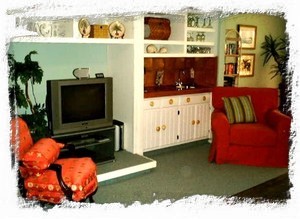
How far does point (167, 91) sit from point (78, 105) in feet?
4.33

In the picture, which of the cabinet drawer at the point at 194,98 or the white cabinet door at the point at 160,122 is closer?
the white cabinet door at the point at 160,122

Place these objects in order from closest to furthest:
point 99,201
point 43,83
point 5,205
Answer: point 5,205 → point 99,201 → point 43,83

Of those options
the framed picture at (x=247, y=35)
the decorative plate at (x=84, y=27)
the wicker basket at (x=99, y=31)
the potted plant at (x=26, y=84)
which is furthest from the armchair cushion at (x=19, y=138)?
the framed picture at (x=247, y=35)

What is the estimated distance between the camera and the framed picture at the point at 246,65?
660 cm

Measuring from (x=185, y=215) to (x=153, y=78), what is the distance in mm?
3540

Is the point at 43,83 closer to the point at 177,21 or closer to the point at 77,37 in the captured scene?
the point at 77,37

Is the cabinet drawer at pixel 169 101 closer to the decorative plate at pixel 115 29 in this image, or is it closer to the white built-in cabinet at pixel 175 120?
the white built-in cabinet at pixel 175 120

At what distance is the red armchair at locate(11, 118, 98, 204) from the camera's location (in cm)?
257

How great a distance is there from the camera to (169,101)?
459cm

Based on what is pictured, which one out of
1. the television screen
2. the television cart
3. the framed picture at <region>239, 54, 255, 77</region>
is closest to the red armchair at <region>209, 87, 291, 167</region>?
the television cart

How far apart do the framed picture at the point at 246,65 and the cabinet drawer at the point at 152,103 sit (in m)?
2.70

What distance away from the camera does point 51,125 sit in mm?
3580

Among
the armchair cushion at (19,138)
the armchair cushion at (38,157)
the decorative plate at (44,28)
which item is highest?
the decorative plate at (44,28)

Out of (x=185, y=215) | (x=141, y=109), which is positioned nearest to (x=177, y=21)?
(x=141, y=109)
